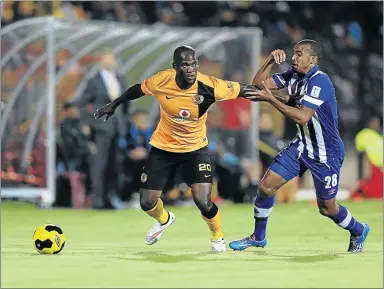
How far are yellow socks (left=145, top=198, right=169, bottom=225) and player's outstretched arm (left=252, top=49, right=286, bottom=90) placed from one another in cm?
174

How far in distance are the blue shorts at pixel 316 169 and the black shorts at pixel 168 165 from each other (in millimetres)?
734

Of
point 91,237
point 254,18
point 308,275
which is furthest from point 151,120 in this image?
point 308,275

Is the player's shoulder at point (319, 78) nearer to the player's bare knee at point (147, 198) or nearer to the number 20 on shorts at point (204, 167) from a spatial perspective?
the number 20 on shorts at point (204, 167)

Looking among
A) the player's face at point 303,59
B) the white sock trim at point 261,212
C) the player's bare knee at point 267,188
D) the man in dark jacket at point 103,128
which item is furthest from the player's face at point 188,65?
the man in dark jacket at point 103,128

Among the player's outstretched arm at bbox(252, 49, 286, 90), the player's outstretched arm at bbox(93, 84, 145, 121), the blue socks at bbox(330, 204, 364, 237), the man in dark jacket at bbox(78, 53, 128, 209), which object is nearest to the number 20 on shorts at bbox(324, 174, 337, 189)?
the blue socks at bbox(330, 204, 364, 237)

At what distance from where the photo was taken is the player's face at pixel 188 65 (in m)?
12.5

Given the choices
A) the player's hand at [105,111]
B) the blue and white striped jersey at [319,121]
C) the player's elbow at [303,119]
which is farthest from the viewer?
the player's hand at [105,111]

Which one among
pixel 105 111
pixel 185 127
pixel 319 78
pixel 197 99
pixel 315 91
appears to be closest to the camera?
pixel 315 91

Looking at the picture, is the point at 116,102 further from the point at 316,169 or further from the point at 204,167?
the point at 316,169

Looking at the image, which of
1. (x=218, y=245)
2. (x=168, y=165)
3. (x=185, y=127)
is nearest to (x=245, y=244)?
(x=218, y=245)

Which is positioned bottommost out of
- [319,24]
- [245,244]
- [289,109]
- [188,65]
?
[319,24]

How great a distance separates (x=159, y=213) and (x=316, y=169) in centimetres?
196

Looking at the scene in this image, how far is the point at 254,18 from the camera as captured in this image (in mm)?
27109

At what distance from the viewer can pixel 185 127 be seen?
1299 cm
